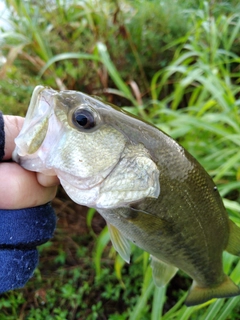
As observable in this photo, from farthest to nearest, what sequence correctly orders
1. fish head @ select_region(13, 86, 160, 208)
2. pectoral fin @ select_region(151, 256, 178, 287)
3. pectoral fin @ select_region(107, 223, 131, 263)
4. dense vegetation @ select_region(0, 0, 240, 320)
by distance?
dense vegetation @ select_region(0, 0, 240, 320) → pectoral fin @ select_region(151, 256, 178, 287) → pectoral fin @ select_region(107, 223, 131, 263) → fish head @ select_region(13, 86, 160, 208)

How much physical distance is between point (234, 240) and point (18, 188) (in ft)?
1.65

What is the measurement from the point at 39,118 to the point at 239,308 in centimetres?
96

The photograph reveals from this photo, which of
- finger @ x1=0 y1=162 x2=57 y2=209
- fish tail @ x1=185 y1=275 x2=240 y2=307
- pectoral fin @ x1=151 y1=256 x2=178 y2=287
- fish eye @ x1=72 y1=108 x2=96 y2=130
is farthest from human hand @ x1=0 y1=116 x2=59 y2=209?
fish tail @ x1=185 y1=275 x2=240 y2=307

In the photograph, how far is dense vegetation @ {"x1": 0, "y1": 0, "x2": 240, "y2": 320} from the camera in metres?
1.16

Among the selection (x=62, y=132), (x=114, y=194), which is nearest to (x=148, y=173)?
(x=114, y=194)

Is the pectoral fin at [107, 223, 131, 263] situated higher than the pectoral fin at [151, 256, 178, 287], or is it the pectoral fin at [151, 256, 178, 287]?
the pectoral fin at [107, 223, 131, 263]

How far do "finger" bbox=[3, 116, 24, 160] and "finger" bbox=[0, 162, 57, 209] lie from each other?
0.10 ft

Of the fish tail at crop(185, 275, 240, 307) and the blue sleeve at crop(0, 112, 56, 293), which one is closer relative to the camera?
the blue sleeve at crop(0, 112, 56, 293)

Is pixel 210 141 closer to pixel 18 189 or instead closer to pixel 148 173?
A: pixel 148 173

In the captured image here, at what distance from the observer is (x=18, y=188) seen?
60cm

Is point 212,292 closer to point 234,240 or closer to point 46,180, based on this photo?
point 234,240

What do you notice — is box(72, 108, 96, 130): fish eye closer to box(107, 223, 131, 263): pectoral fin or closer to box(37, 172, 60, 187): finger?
box(37, 172, 60, 187): finger

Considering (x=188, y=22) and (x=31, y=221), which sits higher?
(x=188, y=22)

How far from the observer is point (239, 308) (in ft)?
3.57
